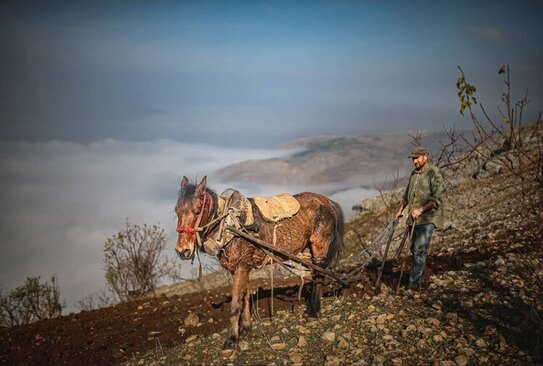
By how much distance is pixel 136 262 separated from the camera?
2194 cm

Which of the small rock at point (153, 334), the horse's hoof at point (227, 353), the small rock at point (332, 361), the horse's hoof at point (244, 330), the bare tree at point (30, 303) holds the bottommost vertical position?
the bare tree at point (30, 303)

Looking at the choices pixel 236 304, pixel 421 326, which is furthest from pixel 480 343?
pixel 236 304

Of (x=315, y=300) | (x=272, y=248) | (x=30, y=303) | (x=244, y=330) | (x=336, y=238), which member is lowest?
(x=30, y=303)

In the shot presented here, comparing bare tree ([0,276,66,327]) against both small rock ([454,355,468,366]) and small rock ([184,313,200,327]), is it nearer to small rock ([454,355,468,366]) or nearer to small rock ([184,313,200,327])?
small rock ([184,313,200,327])

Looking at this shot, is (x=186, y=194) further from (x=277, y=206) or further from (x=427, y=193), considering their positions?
(x=427, y=193)

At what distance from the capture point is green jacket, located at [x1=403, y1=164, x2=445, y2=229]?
7107 mm

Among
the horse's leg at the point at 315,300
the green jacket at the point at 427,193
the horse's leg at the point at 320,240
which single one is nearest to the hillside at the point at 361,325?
the horse's leg at the point at 315,300

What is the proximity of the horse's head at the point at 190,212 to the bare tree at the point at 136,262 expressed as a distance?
1657cm

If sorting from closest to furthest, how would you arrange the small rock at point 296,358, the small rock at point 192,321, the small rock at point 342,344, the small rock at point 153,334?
the small rock at point 296,358 < the small rock at point 342,344 < the small rock at point 153,334 < the small rock at point 192,321

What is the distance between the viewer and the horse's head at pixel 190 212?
5914mm

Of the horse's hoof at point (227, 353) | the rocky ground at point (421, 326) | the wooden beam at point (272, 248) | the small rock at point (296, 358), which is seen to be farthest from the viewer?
the wooden beam at point (272, 248)

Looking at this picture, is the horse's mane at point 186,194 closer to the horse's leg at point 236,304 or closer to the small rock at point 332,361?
the horse's leg at point 236,304

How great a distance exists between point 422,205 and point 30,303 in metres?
24.3

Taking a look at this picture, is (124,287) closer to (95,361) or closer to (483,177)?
(95,361)
